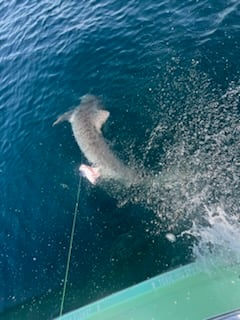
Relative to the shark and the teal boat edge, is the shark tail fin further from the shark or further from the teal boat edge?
the teal boat edge

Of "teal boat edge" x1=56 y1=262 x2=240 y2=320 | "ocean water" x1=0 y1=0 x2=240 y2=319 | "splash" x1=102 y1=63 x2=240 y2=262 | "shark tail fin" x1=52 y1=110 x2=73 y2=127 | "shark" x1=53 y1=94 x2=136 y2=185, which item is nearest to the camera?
"teal boat edge" x1=56 y1=262 x2=240 y2=320

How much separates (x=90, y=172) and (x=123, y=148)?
1420 millimetres

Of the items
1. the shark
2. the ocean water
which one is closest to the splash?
the ocean water

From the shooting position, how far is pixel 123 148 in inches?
475

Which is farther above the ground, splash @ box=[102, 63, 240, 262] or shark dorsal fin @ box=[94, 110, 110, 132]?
shark dorsal fin @ box=[94, 110, 110, 132]

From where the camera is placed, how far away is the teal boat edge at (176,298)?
28.1 feet

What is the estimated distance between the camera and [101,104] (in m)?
13.8

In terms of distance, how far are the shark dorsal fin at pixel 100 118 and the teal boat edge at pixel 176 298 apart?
5.80 metres

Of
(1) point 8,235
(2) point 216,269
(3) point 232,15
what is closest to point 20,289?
(1) point 8,235

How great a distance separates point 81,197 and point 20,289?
310 cm

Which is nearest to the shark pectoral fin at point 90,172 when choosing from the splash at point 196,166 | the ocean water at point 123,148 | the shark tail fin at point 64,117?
the ocean water at point 123,148

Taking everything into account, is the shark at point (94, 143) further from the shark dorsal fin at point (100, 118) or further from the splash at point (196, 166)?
the splash at point (196, 166)

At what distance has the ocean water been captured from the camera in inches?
386

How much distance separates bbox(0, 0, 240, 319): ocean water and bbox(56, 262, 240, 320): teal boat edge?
29 cm
